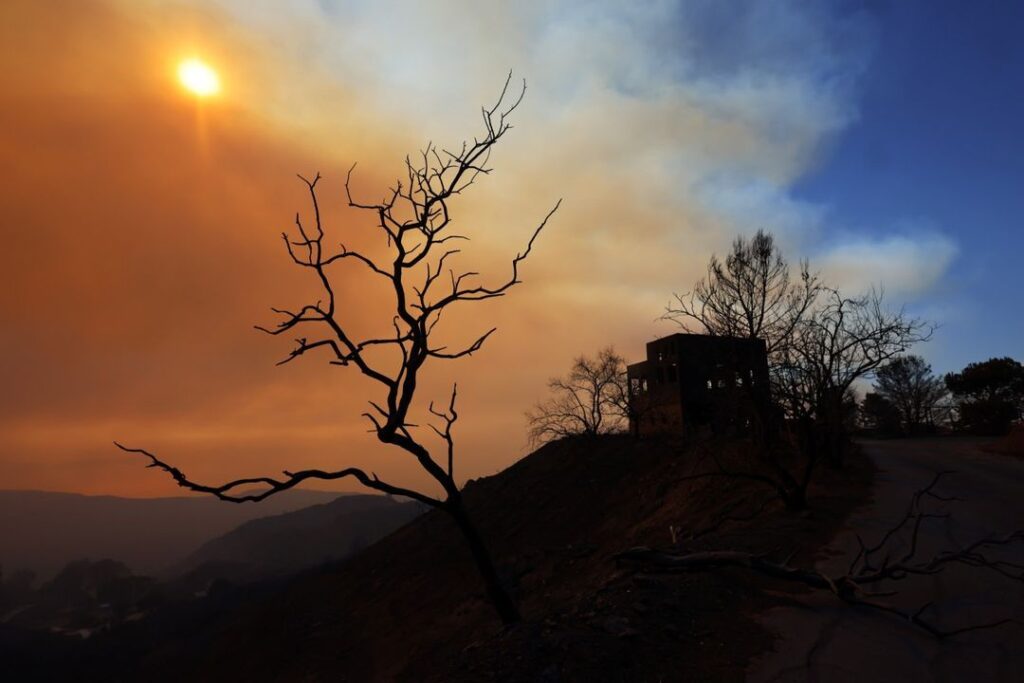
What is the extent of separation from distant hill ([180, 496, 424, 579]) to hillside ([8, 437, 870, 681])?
85.3m

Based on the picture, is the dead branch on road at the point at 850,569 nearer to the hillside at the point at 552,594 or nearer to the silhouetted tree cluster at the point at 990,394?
the hillside at the point at 552,594

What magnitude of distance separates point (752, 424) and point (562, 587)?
27.2 ft

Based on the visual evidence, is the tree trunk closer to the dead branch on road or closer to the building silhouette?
the dead branch on road

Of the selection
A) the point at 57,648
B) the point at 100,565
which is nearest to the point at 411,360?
the point at 57,648

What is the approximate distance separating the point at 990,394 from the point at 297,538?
15108cm

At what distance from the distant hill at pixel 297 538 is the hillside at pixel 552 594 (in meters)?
85.3

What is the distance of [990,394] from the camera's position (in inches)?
1741

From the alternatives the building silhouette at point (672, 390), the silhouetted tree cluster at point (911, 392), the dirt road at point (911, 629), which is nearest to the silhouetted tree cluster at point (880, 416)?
the silhouetted tree cluster at point (911, 392)

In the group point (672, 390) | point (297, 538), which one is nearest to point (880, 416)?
point (672, 390)

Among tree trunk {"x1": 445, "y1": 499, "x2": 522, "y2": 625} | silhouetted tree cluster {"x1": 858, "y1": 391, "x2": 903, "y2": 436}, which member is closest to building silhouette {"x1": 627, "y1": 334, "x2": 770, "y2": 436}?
silhouetted tree cluster {"x1": 858, "y1": 391, "x2": 903, "y2": 436}

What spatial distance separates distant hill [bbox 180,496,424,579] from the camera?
128 m

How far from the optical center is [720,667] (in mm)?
6055

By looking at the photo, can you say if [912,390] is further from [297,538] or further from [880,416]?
[297,538]

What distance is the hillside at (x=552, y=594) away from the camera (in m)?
6.27
